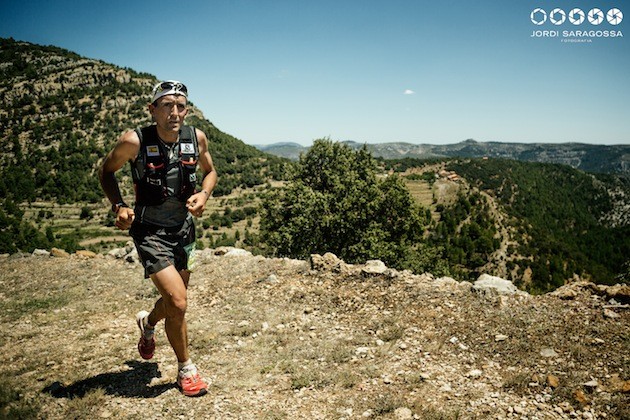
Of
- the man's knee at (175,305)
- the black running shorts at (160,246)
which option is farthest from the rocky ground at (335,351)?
the black running shorts at (160,246)

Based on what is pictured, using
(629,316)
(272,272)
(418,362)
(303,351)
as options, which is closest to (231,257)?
(272,272)

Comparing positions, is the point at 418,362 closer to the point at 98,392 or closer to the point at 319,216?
the point at 98,392

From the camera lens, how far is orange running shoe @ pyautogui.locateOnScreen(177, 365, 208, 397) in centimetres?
389

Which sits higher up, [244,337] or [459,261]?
[244,337]

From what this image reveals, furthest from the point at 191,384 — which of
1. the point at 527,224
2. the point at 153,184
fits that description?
the point at 527,224

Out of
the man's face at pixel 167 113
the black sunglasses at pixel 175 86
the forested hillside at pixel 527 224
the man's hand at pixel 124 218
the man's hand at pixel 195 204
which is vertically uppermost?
the black sunglasses at pixel 175 86

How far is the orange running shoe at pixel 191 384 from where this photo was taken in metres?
3.89

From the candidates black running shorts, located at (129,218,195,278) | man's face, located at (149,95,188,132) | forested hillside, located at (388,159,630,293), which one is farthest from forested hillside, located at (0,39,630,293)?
man's face, located at (149,95,188,132)

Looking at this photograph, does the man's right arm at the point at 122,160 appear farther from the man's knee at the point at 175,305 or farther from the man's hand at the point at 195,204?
the man's knee at the point at 175,305

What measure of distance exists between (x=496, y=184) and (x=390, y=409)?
175m

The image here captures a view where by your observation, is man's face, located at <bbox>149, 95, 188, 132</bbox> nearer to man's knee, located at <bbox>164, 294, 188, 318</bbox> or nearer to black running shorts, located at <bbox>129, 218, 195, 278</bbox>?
black running shorts, located at <bbox>129, 218, 195, 278</bbox>

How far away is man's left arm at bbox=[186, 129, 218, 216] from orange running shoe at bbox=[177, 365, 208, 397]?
1.95 metres

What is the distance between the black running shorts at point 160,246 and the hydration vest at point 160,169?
32 centimetres

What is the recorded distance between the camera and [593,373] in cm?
400
